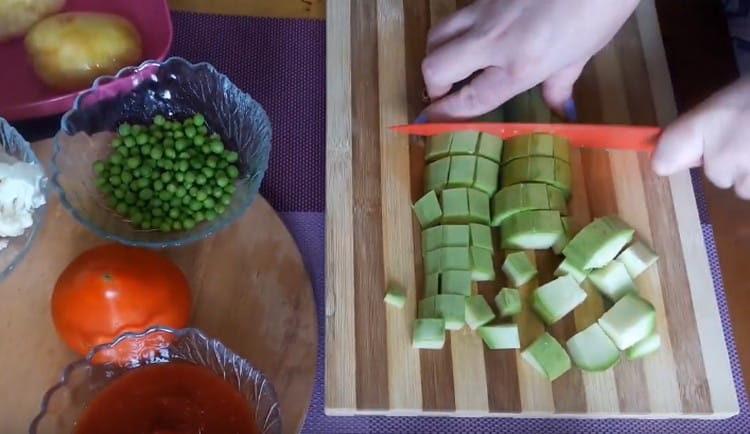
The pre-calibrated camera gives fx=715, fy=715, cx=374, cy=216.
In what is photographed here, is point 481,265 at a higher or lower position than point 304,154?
lower

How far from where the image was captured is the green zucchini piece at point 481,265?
42.0 inches

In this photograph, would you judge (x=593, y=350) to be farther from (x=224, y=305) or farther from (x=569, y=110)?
(x=224, y=305)

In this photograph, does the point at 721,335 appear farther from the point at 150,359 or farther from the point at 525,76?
the point at 150,359

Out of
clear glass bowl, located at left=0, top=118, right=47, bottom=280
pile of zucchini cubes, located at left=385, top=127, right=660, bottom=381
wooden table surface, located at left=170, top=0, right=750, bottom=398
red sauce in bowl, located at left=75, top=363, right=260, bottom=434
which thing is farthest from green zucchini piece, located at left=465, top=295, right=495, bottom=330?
clear glass bowl, located at left=0, top=118, right=47, bottom=280

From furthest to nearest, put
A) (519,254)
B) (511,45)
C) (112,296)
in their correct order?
(519,254) → (511,45) → (112,296)

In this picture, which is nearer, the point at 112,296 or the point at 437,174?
the point at 112,296

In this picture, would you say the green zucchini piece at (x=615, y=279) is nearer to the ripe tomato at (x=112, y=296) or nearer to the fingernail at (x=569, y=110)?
the fingernail at (x=569, y=110)

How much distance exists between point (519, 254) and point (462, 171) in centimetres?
15

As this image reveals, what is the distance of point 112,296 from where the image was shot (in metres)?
0.87

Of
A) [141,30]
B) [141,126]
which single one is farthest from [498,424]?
[141,30]

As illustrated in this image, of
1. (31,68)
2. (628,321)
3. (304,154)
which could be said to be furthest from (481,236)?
(31,68)

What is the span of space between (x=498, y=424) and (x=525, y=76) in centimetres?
51

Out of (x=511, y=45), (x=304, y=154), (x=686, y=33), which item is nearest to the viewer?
(x=511, y=45)

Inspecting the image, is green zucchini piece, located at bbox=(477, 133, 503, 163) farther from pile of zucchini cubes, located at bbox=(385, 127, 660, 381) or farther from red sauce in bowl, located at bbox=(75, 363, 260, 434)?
red sauce in bowl, located at bbox=(75, 363, 260, 434)
